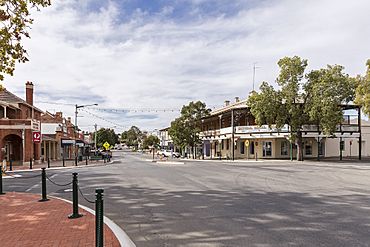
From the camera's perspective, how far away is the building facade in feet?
155

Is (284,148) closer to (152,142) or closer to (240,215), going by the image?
(240,215)

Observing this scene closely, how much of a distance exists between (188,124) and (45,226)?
49.8 metres

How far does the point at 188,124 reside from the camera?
57.3 m

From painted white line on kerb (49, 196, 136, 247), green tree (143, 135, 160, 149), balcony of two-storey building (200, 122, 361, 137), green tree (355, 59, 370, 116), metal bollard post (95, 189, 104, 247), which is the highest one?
green tree (355, 59, 370, 116)

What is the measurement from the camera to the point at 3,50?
390 inches

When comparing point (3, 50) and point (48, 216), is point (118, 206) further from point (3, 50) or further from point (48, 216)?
point (3, 50)

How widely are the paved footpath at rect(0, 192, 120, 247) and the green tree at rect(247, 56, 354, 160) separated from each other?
109ft

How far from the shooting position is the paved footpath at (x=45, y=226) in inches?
258

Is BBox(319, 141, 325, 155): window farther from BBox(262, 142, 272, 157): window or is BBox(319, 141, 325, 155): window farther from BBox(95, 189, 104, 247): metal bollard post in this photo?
BBox(95, 189, 104, 247): metal bollard post

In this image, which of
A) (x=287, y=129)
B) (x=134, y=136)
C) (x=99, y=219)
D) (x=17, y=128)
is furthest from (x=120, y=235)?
(x=134, y=136)

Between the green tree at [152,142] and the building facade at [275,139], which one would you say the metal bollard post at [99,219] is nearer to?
the building facade at [275,139]

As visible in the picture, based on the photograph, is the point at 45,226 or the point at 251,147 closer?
the point at 45,226

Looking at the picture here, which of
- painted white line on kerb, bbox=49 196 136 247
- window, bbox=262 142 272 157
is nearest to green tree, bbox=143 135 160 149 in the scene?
window, bbox=262 142 272 157

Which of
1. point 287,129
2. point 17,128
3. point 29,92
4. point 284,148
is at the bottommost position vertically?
point 284,148
